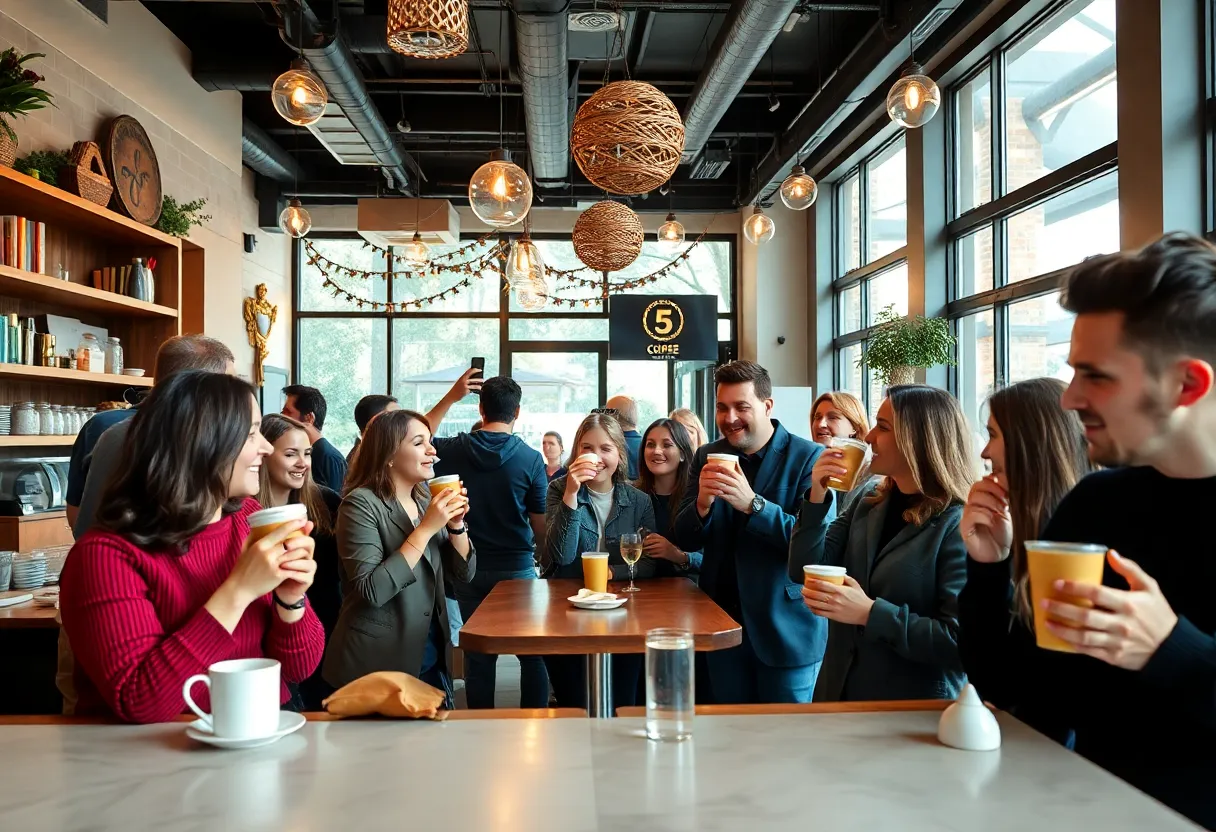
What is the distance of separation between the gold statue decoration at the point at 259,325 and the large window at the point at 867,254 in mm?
5942

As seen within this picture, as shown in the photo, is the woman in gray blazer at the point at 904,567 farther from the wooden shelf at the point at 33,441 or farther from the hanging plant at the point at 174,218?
the hanging plant at the point at 174,218

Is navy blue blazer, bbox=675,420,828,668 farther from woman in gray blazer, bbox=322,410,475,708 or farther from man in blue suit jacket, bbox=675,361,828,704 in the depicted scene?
woman in gray blazer, bbox=322,410,475,708

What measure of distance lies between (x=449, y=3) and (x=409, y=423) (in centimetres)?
145

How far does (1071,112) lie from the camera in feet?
17.9

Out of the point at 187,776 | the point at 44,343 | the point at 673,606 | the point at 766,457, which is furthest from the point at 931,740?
the point at 44,343

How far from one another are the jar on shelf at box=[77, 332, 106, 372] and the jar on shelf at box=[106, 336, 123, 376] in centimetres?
3

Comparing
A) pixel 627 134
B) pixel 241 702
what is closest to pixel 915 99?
pixel 627 134

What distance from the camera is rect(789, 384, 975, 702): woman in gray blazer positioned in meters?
2.08

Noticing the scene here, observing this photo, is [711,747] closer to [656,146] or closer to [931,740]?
[931,740]

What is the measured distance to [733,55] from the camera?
564 centimetres

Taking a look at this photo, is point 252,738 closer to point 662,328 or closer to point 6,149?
point 6,149

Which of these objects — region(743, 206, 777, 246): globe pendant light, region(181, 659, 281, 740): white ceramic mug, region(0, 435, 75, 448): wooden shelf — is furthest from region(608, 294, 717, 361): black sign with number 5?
region(181, 659, 281, 740): white ceramic mug

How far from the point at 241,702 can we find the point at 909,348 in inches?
223

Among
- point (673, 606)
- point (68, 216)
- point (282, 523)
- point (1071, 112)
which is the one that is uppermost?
point (1071, 112)
